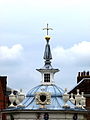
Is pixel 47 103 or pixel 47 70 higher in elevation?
pixel 47 70

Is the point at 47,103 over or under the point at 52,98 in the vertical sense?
under

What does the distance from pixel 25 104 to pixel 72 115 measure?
5.18 m

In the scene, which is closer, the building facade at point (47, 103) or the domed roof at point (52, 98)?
the building facade at point (47, 103)

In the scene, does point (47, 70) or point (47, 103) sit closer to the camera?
point (47, 103)

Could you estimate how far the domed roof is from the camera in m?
77.4

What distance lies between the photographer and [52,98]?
7856cm

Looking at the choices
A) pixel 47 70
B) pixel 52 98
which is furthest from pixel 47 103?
pixel 47 70

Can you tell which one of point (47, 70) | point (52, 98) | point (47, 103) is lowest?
point (47, 103)

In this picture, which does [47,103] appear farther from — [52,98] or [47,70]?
[47,70]

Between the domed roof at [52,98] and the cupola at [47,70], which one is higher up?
the cupola at [47,70]

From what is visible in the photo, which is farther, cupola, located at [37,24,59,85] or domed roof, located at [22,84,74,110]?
cupola, located at [37,24,59,85]

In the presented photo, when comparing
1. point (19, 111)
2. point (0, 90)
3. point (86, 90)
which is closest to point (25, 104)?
point (19, 111)

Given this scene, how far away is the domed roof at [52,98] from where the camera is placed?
254 feet

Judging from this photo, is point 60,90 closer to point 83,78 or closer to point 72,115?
point 72,115
